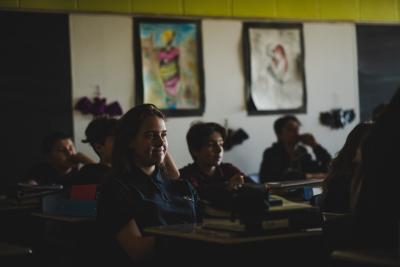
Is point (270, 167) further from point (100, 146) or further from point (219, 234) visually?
point (219, 234)

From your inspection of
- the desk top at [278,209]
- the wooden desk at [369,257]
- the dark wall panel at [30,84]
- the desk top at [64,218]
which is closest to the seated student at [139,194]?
the desk top at [278,209]

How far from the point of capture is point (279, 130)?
666 centimetres

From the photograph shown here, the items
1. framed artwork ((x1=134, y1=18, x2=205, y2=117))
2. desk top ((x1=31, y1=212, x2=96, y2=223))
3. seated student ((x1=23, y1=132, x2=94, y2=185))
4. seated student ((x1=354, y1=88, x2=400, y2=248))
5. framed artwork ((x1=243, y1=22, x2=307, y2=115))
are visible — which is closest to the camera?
seated student ((x1=354, y1=88, x2=400, y2=248))

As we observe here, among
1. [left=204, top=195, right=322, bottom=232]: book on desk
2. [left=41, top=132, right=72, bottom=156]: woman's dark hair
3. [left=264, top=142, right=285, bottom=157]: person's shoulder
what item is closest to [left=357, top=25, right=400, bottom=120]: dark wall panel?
[left=264, top=142, right=285, bottom=157]: person's shoulder

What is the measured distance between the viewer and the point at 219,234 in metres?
2.79

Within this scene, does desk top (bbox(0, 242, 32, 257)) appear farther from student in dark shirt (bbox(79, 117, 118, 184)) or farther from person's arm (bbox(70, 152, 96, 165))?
person's arm (bbox(70, 152, 96, 165))

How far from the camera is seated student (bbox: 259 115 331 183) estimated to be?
6523mm

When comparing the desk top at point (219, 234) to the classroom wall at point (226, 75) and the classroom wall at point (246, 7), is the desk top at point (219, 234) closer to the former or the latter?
the classroom wall at point (226, 75)

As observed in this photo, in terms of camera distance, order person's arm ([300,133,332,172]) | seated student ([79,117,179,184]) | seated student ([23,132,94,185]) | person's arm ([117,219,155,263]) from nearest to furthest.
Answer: person's arm ([117,219,155,263]) → seated student ([79,117,179,184]) → seated student ([23,132,94,185]) → person's arm ([300,133,332,172])

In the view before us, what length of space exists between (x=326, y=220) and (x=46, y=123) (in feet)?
11.0

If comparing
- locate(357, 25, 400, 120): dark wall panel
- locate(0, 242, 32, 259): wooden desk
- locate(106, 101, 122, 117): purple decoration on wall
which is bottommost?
locate(0, 242, 32, 259): wooden desk

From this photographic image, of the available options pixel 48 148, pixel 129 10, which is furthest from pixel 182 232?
pixel 129 10

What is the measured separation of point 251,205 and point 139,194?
68cm

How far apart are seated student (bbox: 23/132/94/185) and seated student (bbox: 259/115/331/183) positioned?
5.26 ft
